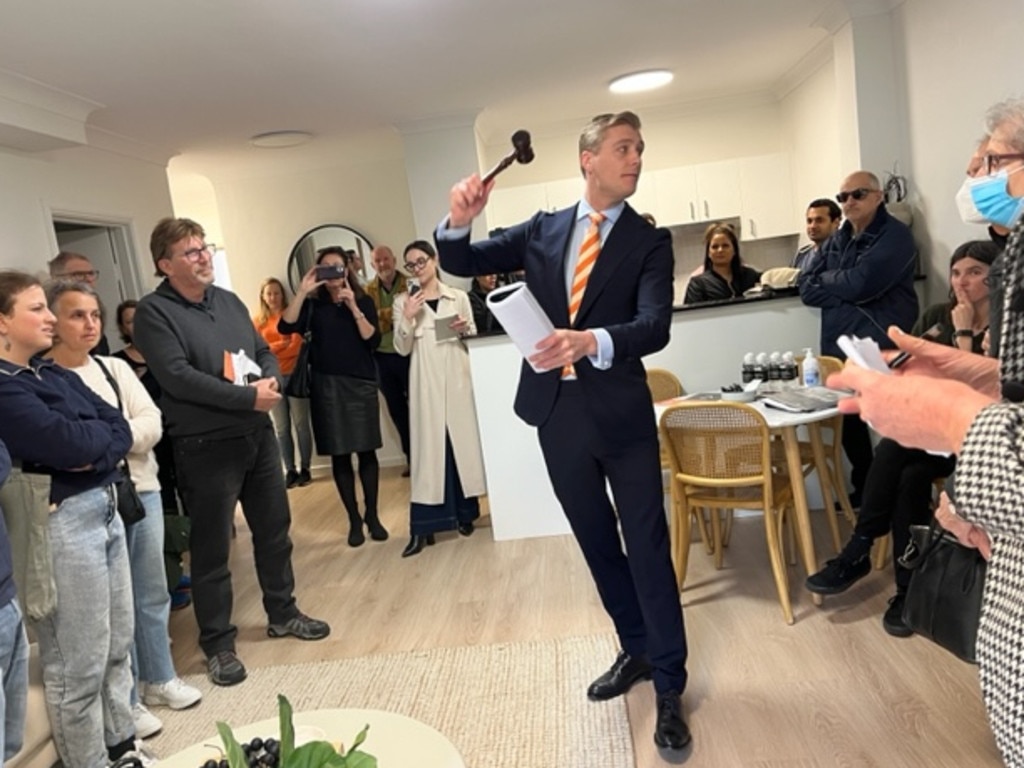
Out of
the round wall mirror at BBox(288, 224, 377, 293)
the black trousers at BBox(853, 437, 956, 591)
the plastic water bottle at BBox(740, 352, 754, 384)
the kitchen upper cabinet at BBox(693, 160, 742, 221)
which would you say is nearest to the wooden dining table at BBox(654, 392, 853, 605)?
the black trousers at BBox(853, 437, 956, 591)

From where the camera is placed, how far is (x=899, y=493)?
8.05 feet

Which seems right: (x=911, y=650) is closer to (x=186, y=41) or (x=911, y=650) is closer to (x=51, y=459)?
(x=51, y=459)

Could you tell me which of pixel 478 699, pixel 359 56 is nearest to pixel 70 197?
pixel 359 56

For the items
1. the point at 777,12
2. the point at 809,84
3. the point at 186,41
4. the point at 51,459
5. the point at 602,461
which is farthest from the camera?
the point at 809,84

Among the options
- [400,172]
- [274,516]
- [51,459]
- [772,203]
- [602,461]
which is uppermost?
[400,172]

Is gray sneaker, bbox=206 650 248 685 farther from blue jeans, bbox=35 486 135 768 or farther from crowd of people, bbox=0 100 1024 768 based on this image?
blue jeans, bbox=35 486 135 768

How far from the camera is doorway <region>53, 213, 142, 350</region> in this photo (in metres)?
4.44

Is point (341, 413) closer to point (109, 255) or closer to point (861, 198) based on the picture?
point (109, 255)

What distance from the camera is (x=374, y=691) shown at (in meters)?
2.36

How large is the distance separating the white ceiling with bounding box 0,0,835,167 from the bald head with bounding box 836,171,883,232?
1079mm

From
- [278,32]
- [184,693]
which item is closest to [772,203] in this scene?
[278,32]

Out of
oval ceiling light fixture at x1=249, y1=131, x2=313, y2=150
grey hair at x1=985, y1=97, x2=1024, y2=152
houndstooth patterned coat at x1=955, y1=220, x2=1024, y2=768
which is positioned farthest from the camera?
oval ceiling light fixture at x1=249, y1=131, x2=313, y2=150

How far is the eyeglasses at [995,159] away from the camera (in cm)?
143

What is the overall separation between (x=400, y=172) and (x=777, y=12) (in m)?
3.12
